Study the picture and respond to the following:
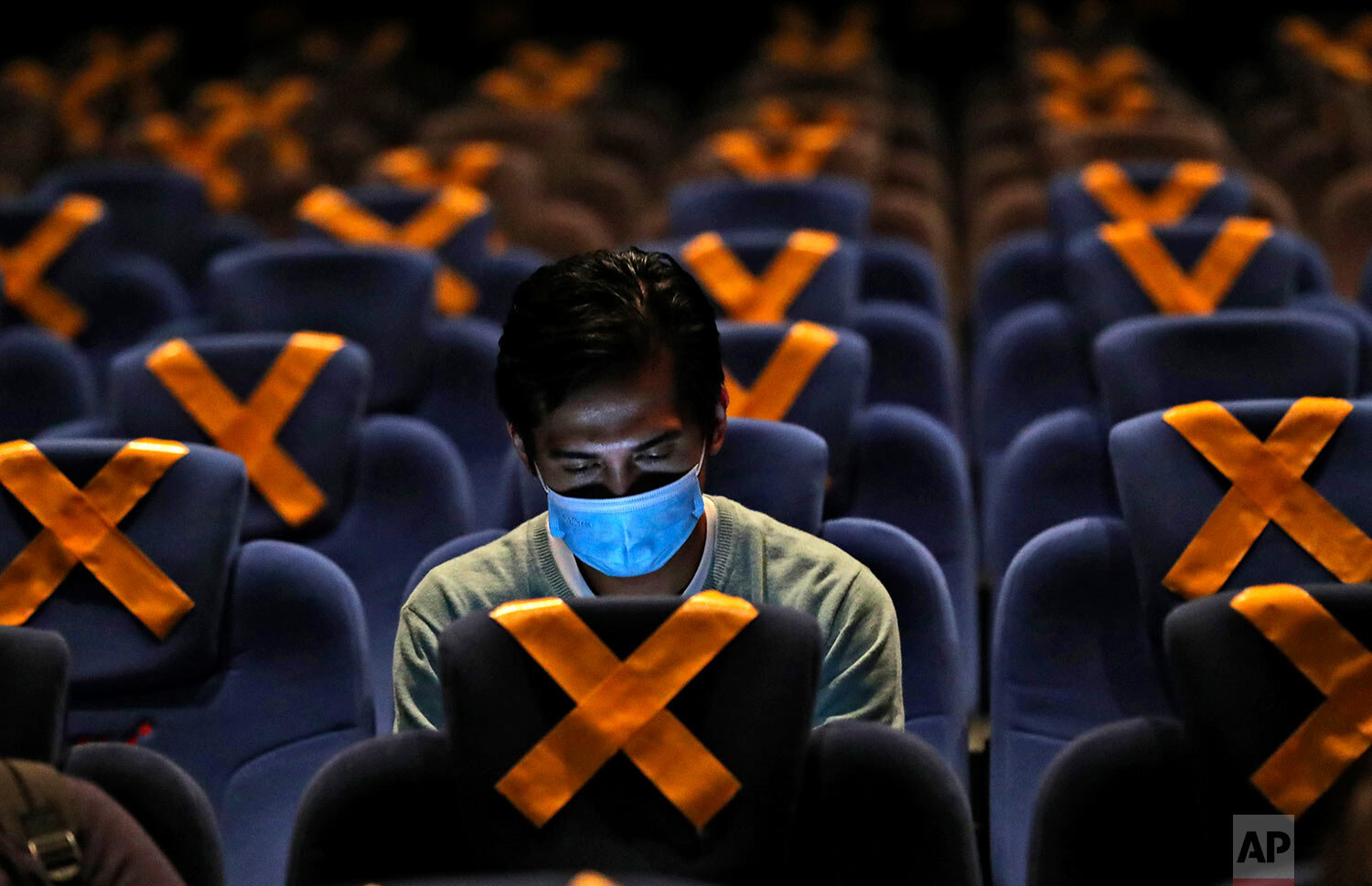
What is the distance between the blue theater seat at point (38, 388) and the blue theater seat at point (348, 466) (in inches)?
22.2

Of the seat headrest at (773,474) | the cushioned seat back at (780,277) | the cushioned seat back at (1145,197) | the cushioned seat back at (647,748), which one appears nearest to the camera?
the cushioned seat back at (647,748)

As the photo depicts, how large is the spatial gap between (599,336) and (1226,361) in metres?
0.98

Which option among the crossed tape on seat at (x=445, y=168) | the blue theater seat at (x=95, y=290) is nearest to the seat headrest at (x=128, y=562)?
the blue theater seat at (x=95, y=290)

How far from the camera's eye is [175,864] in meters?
1.33

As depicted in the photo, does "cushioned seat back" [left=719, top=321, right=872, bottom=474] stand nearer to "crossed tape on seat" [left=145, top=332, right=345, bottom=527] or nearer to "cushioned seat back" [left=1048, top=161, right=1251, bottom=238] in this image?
"crossed tape on seat" [left=145, top=332, right=345, bottom=527]

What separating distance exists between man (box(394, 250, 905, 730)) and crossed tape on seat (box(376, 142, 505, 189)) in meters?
2.55

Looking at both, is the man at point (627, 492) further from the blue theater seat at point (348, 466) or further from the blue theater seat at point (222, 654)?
the blue theater seat at point (348, 466)

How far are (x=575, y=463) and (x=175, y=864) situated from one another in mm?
495

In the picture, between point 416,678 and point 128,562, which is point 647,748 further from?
point 128,562

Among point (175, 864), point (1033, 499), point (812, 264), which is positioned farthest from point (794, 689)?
point (812, 264)

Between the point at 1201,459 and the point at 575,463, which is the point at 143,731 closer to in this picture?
the point at 575,463

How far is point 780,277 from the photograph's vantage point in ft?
8.82

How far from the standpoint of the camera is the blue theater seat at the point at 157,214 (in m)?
3.91

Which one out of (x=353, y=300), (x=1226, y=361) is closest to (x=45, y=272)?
(x=353, y=300)
